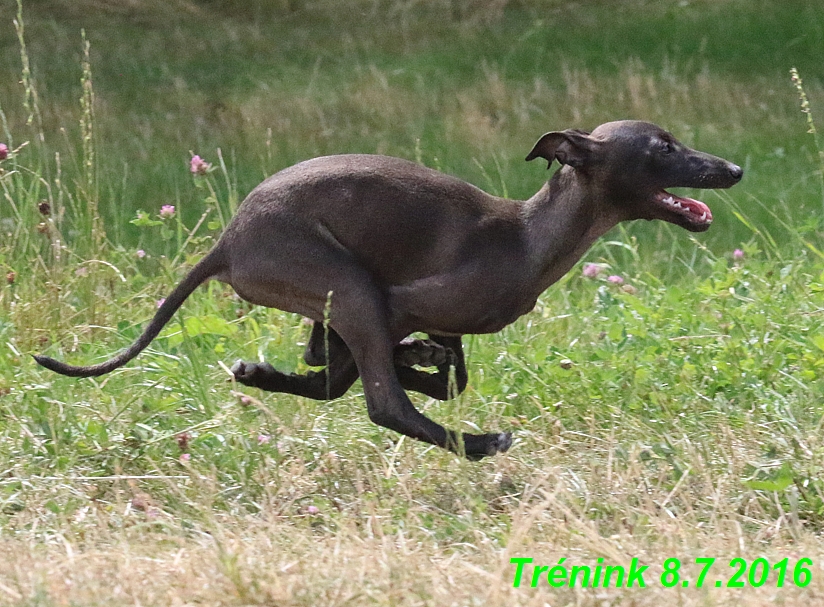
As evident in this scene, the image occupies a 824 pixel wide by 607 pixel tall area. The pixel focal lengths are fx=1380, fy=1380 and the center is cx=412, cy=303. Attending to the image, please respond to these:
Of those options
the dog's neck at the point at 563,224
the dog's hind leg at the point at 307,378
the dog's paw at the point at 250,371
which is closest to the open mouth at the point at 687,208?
the dog's neck at the point at 563,224

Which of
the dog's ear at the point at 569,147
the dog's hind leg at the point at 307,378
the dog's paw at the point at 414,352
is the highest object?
the dog's ear at the point at 569,147

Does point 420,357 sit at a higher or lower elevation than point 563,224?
lower

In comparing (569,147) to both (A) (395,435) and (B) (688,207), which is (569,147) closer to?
(B) (688,207)

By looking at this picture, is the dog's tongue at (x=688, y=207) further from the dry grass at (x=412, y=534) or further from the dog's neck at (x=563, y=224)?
the dry grass at (x=412, y=534)

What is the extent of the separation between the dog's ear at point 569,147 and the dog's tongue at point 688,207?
0.96ft

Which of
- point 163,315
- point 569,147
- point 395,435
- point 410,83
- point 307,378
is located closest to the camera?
point 569,147

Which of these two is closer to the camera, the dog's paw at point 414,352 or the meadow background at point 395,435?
the meadow background at point 395,435

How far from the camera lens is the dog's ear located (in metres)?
4.48

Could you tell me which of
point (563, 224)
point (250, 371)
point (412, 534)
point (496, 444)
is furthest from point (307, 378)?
point (563, 224)

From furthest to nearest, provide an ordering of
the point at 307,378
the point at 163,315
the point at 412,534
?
the point at 307,378
the point at 163,315
the point at 412,534

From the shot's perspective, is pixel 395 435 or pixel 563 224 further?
pixel 395 435

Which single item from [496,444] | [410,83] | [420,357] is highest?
[410,83]

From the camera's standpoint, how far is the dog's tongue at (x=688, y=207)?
4508 mm

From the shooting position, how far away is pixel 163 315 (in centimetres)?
465
